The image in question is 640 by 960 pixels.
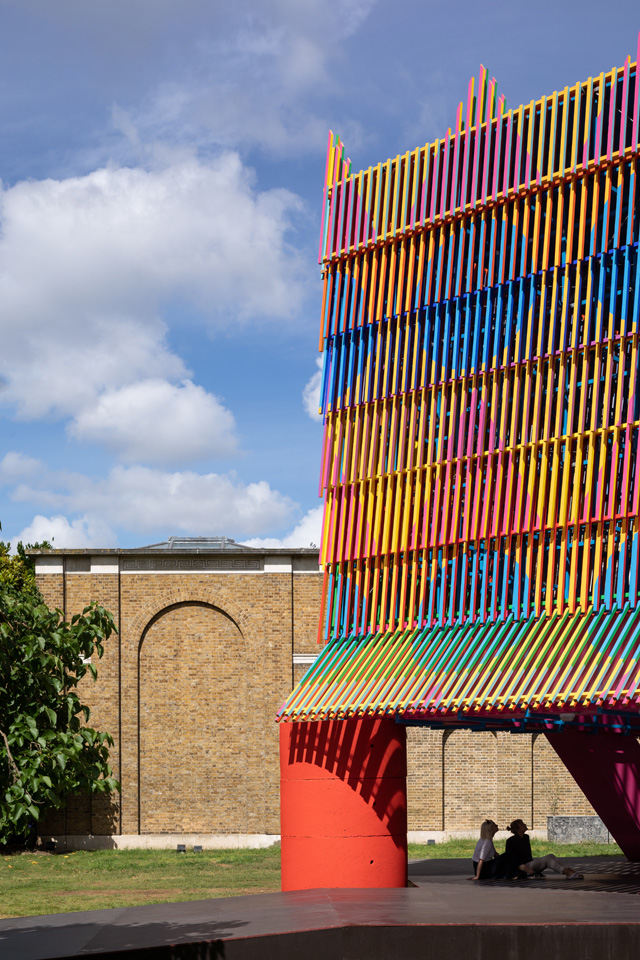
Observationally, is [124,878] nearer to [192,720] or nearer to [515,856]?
[192,720]

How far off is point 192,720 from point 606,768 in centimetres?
1565

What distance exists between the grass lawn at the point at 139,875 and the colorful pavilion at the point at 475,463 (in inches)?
212

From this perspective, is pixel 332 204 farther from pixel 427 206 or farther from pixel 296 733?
pixel 296 733

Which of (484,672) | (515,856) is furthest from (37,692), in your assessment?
(515,856)

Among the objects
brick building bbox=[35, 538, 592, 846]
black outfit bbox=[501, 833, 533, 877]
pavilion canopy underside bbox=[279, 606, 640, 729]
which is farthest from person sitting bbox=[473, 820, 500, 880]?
brick building bbox=[35, 538, 592, 846]

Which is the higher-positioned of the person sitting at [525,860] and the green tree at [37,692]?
the green tree at [37,692]

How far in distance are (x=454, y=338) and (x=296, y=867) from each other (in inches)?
322

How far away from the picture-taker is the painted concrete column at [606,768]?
64.5 ft

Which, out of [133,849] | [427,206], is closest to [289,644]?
[133,849]

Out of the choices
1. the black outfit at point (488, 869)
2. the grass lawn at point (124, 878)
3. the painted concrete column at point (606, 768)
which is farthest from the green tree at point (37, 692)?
the painted concrete column at point (606, 768)

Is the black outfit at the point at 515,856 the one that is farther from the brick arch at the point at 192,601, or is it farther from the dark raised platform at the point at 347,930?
Result: the brick arch at the point at 192,601

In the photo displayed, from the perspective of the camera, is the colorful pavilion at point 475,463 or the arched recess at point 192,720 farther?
the arched recess at point 192,720

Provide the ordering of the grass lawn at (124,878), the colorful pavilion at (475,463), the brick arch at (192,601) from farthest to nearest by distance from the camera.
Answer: the brick arch at (192,601), the grass lawn at (124,878), the colorful pavilion at (475,463)

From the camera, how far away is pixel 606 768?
64.5 feet
